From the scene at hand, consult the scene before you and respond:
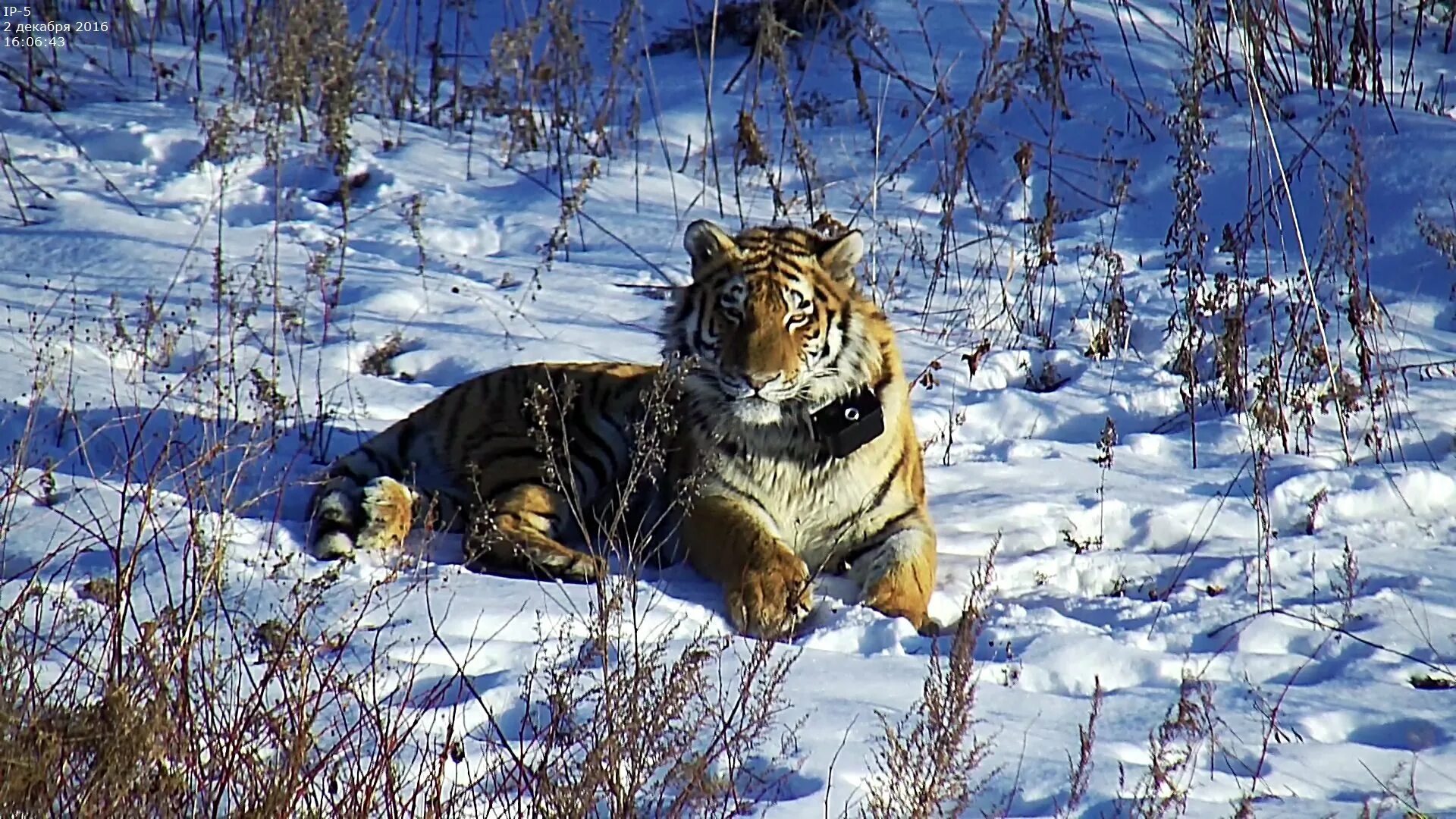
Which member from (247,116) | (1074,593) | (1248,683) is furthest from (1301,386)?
(247,116)

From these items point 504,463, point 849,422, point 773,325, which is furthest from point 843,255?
point 504,463

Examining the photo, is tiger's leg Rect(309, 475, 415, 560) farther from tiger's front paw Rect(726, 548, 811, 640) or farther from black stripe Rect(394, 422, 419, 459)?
tiger's front paw Rect(726, 548, 811, 640)

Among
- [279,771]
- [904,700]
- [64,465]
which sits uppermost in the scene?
[279,771]

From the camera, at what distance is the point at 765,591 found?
4.45 meters

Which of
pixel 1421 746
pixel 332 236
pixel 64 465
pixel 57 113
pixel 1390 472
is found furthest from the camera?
pixel 57 113

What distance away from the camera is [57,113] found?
8648mm

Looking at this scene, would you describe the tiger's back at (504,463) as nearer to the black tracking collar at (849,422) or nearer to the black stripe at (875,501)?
the black tracking collar at (849,422)

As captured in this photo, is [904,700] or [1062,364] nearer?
[904,700]

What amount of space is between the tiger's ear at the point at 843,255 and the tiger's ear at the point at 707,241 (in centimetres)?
29

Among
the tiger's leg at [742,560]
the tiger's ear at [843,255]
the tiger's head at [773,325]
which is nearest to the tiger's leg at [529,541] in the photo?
the tiger's leg at [742,560]

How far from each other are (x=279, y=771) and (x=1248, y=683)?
2.39 meters

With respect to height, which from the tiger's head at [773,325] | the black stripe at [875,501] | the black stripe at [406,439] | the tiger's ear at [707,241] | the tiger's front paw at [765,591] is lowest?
the black stripe at [406,439]

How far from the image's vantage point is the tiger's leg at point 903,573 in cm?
442

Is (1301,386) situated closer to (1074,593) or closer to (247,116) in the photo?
(1074,593)
